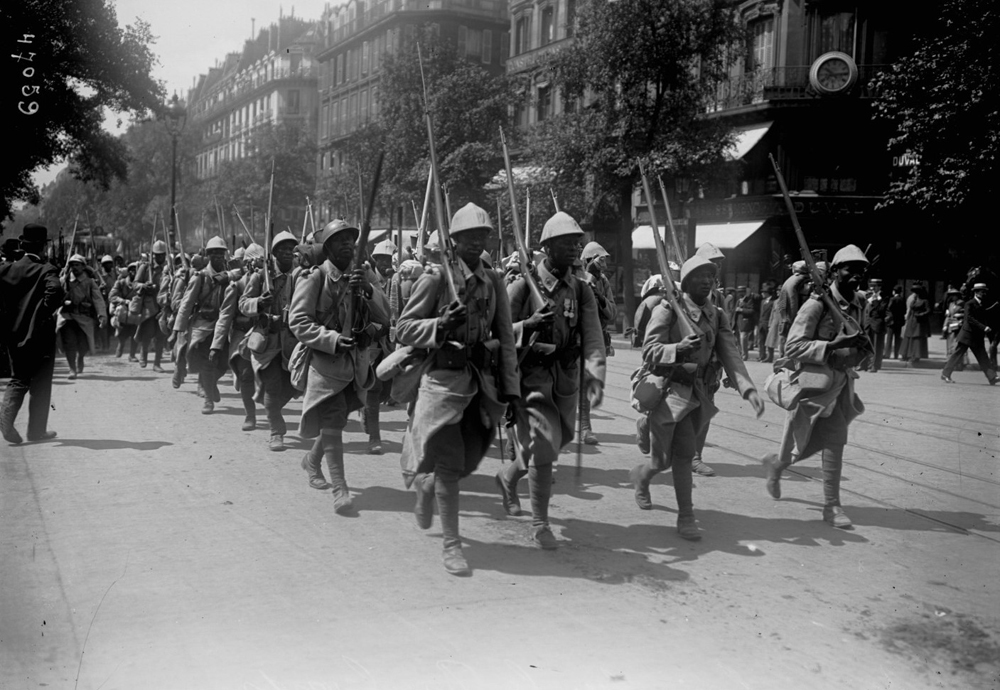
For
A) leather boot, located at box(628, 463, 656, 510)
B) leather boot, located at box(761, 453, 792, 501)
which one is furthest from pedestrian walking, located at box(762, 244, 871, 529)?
leather boot, located at box(628, 463, 656, 510)

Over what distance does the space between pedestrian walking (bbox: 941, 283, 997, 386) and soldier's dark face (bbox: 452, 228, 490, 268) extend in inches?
536

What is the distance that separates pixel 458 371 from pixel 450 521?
78cm

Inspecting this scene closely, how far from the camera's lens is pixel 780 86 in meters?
31.5

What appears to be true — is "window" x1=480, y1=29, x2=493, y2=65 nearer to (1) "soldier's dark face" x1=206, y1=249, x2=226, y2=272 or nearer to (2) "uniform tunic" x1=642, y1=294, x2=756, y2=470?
(1) "soldier's dark face" x1=206, y1=249, x2=226, y2=272

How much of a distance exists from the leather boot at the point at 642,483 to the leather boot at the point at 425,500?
1.52m

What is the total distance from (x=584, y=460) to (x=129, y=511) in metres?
3.71

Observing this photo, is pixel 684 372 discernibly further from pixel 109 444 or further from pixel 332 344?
pixel 109 444

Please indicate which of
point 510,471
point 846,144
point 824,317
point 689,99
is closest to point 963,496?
point 824,317

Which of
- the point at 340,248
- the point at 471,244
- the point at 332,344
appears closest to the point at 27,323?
the point at 340,248

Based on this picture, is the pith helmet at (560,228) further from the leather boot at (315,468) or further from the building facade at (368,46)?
the building facade at (368,46)

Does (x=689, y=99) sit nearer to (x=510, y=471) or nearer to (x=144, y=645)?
(x=510, y=471)

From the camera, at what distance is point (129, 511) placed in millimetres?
6355

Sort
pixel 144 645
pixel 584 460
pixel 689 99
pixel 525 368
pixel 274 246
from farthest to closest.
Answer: pixel 689 99 → pixel 274 246 → pixel 584 460 → pixel 525 368 → pixel 144 645

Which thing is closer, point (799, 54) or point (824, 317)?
point (824, 317)
